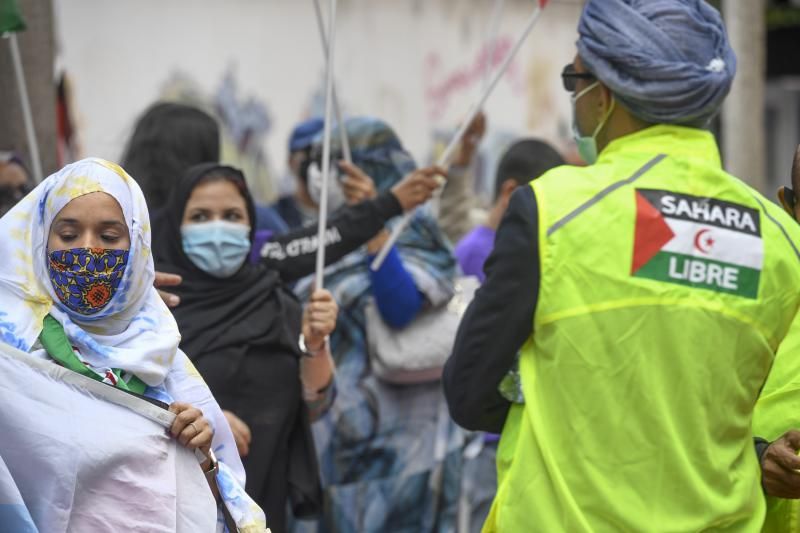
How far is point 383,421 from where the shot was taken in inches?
219

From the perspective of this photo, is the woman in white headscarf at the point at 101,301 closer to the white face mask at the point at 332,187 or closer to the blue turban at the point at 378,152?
the white face mask at the point at 332,187

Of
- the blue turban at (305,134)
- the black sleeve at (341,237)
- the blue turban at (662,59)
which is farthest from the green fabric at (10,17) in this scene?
the blue turban at (662,59)

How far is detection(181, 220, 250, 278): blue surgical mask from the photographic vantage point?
428 centimetres

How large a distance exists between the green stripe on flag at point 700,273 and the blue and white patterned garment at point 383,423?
7.80ft

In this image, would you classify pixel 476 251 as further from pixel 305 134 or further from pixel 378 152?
pixel 305 134

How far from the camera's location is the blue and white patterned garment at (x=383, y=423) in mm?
5457

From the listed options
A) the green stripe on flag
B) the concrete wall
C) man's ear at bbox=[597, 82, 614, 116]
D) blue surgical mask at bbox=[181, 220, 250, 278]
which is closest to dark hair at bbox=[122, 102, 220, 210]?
blue surgical mask at bbox=[181, 220, 250, 278]

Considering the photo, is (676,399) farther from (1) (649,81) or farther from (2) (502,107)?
(2) (502,107)

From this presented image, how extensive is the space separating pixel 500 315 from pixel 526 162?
3.16m

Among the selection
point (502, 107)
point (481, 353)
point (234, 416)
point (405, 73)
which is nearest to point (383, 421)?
point (234, 416)

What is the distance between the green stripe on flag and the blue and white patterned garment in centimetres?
238

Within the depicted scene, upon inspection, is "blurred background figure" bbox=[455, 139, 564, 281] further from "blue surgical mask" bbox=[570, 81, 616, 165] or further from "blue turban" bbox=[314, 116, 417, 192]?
"blue surgical mask" bbox=[570, 81, 616, 165]

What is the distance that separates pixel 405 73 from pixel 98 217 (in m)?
8.13

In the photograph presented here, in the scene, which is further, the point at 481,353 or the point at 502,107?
the point at 502,107
